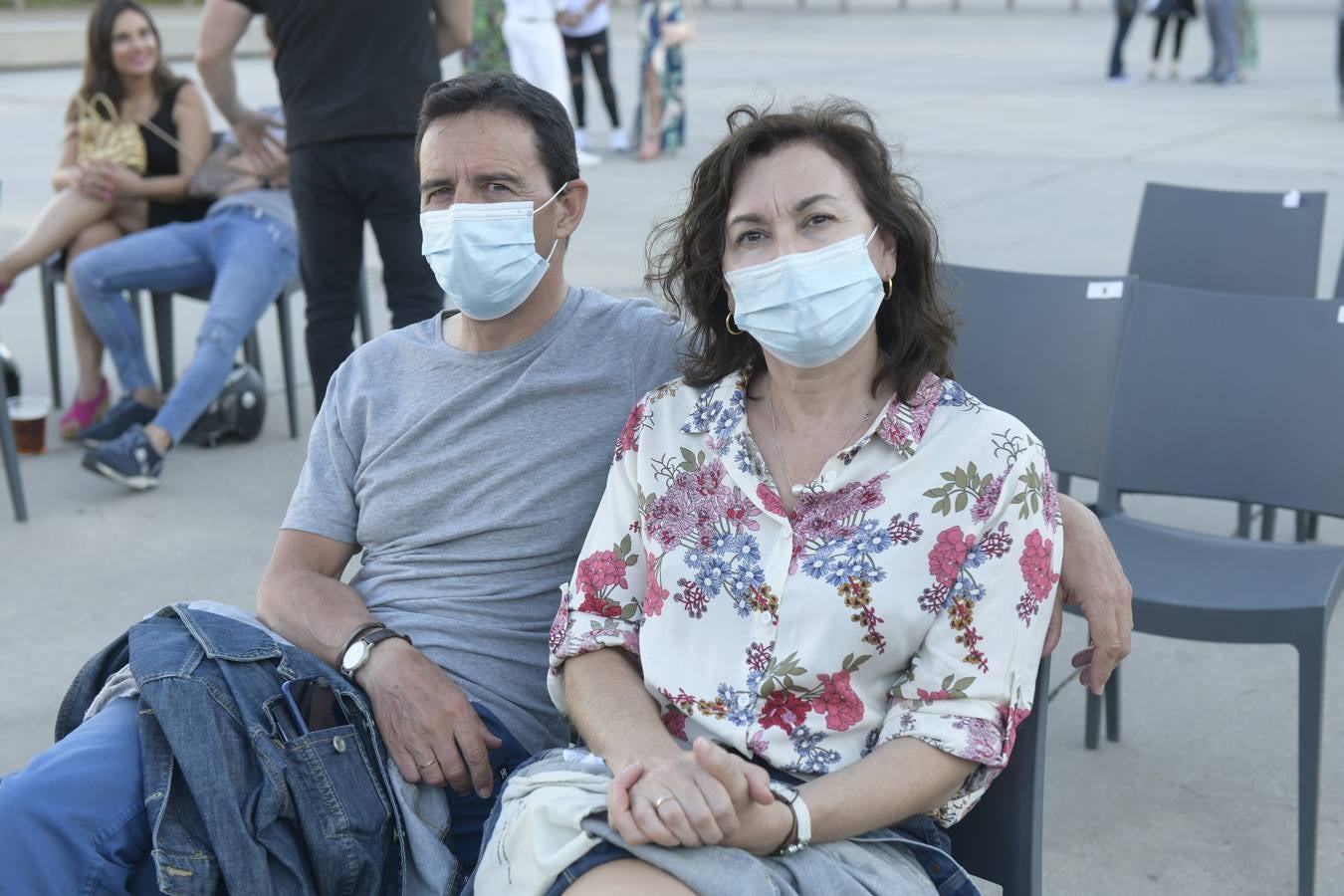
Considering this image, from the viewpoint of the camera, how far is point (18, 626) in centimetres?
402

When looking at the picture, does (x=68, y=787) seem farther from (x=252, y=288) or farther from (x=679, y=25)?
(x=679, y=25)

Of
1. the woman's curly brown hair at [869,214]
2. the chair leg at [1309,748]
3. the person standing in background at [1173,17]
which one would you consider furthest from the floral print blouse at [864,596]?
the person standing in background at [1173,17]

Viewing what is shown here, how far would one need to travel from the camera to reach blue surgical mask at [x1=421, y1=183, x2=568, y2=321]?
2.41 metres

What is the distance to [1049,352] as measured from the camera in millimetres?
3463

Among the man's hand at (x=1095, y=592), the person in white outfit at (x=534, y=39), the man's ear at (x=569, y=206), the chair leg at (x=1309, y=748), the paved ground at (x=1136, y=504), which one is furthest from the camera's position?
the person in white outfit at (x=534, y=39)

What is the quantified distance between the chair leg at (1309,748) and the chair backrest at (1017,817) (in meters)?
0.87

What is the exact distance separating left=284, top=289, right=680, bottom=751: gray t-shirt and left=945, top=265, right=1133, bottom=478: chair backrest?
50.3 inches

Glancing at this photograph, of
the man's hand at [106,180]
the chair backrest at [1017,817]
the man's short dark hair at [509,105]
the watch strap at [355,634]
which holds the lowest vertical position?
the chair backrest at [1017,817]

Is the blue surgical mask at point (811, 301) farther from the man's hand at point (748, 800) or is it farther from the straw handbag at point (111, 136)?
the straw handbag at point (111, 136)

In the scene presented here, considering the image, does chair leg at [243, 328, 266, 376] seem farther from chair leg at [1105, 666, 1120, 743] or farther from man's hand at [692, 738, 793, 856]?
man's hand at [692, 738, 793, 856]

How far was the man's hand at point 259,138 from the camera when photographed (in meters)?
5.18

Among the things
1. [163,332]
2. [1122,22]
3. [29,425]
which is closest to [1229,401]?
[163,332]

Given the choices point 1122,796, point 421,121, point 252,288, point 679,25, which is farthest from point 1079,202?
point 421,121

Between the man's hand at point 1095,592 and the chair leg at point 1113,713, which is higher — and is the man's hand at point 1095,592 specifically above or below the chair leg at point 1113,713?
above
